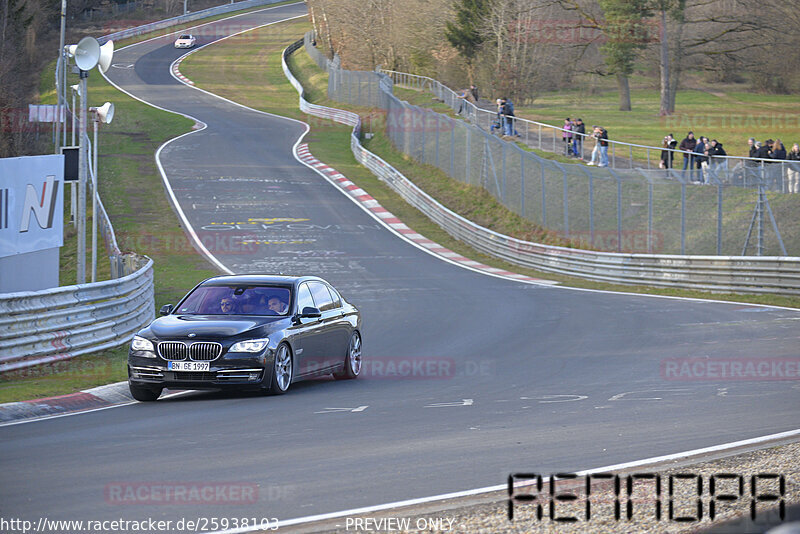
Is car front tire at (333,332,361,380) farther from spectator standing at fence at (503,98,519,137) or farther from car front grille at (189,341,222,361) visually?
spectator standing at fence at (503,98,519,137)

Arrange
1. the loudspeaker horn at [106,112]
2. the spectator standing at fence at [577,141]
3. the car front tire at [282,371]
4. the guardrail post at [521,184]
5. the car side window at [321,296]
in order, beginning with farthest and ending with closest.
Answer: the spectator standing at fence at [577,141] < the guardrail post at [521,184] < the loudspeaker horn at [106,112] < the car side window at [321,296] < the car front tire at [282,371]

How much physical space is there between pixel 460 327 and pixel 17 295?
28.1 feet

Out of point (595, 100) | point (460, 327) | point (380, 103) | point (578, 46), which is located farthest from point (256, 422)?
point (595, 100)

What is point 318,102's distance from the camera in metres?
75.3

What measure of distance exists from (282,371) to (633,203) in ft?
62.2

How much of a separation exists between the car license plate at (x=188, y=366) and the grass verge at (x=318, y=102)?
15.6 meters

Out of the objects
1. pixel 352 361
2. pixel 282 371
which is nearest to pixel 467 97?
pixel 352 361

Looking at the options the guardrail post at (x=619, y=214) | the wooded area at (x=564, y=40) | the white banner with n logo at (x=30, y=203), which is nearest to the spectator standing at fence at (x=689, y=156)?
the guardrail post at (x=619, y=214)

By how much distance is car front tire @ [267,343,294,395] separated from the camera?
1224cm

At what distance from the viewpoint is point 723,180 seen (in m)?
28.6

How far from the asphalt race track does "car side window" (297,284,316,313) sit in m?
1.07

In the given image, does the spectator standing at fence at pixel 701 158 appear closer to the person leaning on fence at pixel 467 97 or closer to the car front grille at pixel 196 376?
the car front grille at pixel 196 376

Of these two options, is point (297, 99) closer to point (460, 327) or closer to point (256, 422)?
point (460, 327)

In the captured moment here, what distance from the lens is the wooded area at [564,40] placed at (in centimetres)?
6600
